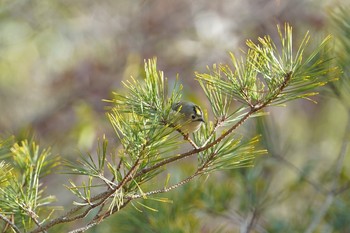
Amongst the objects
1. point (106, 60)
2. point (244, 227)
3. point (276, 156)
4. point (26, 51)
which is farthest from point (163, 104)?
point (26, 51)

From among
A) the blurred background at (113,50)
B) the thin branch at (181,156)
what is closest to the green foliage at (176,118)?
the thin branch at (181,156)

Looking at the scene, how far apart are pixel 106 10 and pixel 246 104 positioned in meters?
2.85

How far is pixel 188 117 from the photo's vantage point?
82 centimetres

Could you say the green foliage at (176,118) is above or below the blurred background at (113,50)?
below

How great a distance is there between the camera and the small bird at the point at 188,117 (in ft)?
2.66

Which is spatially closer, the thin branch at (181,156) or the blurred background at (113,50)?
the thin branch at (181,156)

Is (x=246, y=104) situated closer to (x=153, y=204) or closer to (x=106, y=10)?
(x=153, y=204)

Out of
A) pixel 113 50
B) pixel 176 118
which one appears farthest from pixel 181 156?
pixel 113 50

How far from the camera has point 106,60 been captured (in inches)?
139

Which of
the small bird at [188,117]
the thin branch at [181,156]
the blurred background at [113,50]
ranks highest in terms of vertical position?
the blurred background at [113,50]

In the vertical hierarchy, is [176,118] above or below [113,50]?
below

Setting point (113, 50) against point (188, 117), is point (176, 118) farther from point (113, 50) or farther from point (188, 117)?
point (113, 50)

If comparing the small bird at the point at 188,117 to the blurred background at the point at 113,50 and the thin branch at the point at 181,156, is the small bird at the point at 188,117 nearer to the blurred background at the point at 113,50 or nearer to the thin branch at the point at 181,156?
the thin branch at the point at 181,156

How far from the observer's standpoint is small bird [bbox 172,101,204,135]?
0.81 meters
